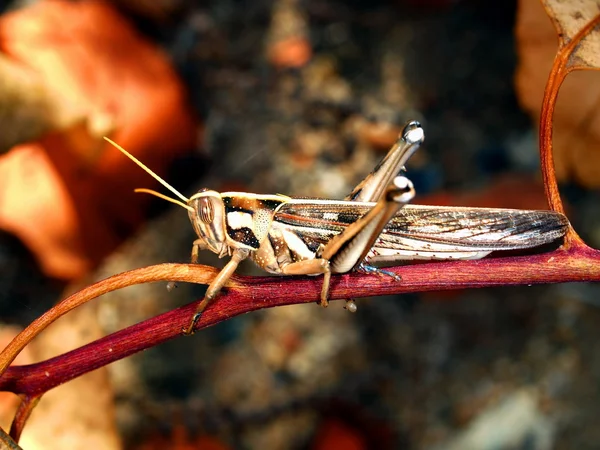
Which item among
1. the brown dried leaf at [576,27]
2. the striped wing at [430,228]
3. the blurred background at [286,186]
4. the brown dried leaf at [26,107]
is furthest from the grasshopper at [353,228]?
the blurred background at [286,186]

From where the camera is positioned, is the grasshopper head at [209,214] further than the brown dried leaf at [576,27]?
Yes

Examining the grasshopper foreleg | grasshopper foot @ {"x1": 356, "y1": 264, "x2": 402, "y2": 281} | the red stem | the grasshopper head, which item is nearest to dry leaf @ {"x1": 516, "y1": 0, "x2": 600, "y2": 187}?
the red stem

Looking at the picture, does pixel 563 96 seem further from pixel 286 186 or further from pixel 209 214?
pixel 286 186

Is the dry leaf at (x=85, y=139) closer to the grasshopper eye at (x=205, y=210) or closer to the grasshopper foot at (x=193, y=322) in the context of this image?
the grasshopper eye at (x=205, y=210)

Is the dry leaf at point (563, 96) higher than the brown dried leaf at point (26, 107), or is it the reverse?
the brown dried leaf at point (26, 107)

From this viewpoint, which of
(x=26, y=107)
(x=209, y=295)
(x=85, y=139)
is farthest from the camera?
(x=85, y=139)

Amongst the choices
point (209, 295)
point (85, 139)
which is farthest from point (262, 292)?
point (85, 139)

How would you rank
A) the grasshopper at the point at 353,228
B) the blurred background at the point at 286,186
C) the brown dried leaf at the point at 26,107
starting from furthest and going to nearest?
1. the blurred background at the point at 286,186
2. the brown dried leaf at the point at 26,107
3. the grasshopper at the point at 353,228
